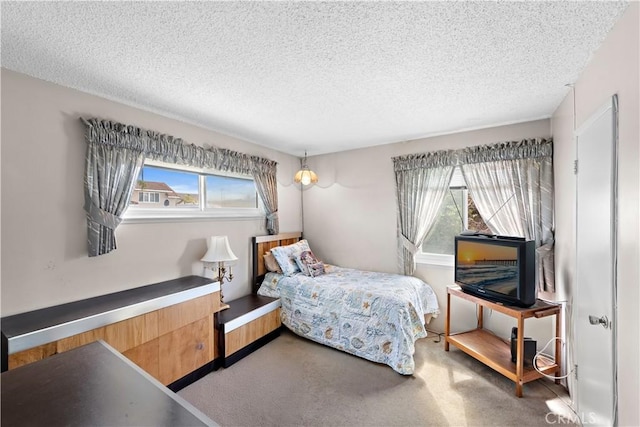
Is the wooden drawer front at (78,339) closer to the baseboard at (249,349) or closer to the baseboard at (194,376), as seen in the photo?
the baseboard at (194,376)

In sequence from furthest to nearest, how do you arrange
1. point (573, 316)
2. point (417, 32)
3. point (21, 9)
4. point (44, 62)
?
point (573, 316)
point (44, 62)
point (417, 32)
point (21, 9)

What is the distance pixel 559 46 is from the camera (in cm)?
161

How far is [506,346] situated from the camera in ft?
8.77

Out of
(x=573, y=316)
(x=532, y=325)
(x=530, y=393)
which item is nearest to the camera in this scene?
(x=573, y=316)

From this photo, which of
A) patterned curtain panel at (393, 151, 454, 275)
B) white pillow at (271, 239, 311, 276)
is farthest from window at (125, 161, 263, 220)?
patterned curtain panel at (393, 151, 454, 275)

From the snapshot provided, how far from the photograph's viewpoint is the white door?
55.7 inches

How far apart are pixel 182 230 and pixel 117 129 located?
1065 mm

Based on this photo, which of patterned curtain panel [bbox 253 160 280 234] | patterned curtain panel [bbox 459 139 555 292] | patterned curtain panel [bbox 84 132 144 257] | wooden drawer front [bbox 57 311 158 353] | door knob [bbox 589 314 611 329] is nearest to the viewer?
door knob [bbox 589 314 611 329]

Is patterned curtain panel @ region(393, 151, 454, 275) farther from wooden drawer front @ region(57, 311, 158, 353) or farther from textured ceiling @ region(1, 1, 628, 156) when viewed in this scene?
wooden drawer front @ region(57, 311, 158, 353)

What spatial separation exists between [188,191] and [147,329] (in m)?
1.45

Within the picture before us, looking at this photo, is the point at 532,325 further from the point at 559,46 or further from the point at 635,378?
the point at 559,46

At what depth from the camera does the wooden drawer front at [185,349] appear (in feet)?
7.28

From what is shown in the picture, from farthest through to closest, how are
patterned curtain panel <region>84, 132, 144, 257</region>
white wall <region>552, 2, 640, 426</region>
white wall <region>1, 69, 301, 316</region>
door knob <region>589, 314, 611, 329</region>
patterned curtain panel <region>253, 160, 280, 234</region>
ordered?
patterned curtain panel <region>253, 160, 280, 234</region>
patterned curtain panel <region>84, 132, 144, 257</region>
white wall <region>1, 69, 301, 316</region>
door knob <region>589, 314, 611, 329</region>
white wall <region>552, 2, 640, 426</region>


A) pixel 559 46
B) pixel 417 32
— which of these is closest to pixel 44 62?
pixel 417 32
